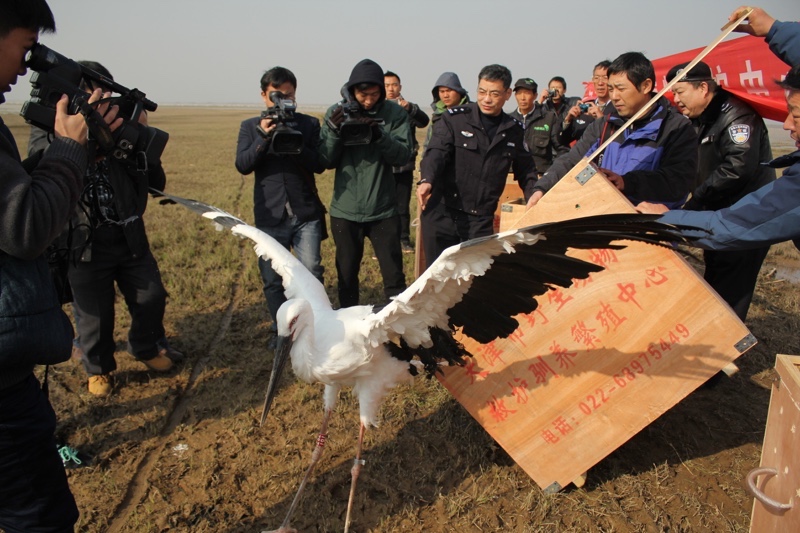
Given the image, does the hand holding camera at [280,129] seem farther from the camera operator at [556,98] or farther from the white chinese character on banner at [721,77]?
the camera operator at [556,98]

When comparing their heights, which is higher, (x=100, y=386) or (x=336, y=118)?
(x=336, y=118)

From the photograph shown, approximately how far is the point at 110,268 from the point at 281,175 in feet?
5.28

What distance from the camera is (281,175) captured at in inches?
176

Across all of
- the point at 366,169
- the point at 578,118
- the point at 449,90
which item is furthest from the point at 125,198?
the point at 578,118

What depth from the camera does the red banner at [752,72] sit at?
13.5ft

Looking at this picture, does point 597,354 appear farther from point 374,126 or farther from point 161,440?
point 161,440

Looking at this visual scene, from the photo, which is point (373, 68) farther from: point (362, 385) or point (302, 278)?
Result: point (362, 385)

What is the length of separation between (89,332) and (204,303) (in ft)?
6.18

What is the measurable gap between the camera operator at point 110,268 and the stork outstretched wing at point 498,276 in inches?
92.5

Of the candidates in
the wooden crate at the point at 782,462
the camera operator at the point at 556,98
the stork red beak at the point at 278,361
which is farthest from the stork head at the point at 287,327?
the camera operator at the point at 556,98

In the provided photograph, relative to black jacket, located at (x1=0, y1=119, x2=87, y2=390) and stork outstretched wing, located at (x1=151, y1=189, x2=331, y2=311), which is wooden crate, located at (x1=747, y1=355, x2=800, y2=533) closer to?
stork outstretched wing, located at (x1=151, y1=189, x2=331, y2=311)

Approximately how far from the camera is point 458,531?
9.60 feet

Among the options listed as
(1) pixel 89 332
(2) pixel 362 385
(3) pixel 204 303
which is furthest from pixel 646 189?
(3) pixel 204 303

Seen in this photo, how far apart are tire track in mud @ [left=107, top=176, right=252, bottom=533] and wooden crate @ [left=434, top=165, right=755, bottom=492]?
226 centimetres
